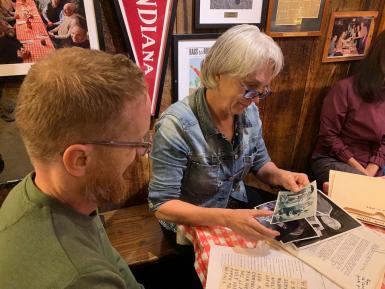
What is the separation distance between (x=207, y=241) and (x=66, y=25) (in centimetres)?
106

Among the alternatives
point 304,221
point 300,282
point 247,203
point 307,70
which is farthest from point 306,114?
point 300,282

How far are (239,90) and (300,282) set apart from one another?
66 centimetres

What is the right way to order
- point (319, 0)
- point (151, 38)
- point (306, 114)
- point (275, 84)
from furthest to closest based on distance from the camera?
point (306, 114) < point (275, 84) < point (319, 0) < point (151, 38)

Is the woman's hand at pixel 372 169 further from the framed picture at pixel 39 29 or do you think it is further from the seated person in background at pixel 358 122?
the framed picture at pixel 39 29

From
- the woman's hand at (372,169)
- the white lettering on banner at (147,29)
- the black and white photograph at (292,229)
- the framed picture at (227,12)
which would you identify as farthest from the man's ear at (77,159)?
the woman's hand at (372,169)

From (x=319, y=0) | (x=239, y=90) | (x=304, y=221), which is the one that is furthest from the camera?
(x=319, y=0)

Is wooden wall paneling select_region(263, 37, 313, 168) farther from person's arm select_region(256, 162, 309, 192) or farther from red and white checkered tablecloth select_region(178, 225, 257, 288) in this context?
red and white checkered tablecloth select_region(178, 225, 257, 288)

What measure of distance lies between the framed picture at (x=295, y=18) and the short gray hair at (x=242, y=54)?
0.62 metres

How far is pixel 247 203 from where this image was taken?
59.3 inches

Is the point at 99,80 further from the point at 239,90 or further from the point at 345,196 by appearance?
the point at 345,196

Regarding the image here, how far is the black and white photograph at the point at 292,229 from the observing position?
963mm

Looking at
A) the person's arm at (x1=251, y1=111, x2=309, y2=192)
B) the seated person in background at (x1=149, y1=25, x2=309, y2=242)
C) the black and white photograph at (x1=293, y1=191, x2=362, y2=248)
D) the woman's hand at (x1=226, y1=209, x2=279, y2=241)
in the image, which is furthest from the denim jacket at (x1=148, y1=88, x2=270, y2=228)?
the black and white photograph at (x1=293, y1=191, x2=362, y2=248)

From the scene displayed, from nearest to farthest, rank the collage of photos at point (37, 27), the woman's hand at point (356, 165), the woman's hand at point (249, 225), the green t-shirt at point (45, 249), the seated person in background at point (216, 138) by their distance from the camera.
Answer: the green t-shirt at point (45, 249), the woman's hand at point (249, 225), the seated person in background at point (216, 138), the collage of photos at point (37, 27), the woman's hand at point (356, 165)

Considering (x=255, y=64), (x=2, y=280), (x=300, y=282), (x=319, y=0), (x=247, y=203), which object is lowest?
(x=247, y=203)
